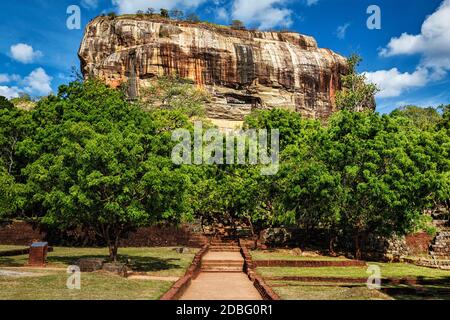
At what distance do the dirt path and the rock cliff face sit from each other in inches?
1874

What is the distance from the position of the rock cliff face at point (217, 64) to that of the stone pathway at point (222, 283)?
4559 cm

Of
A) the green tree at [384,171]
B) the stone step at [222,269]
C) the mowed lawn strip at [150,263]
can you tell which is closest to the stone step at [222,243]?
the mowed lawn strip at [150,263]

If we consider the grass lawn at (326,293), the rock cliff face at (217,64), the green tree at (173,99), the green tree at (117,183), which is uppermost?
the rock cliff face at (217,64)

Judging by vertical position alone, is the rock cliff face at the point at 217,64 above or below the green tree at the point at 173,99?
above

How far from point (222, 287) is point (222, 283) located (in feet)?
3.27

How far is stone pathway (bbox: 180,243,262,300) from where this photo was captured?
1205 cm

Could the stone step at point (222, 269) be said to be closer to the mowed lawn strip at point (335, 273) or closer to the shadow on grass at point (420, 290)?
the mowed lawn strip at point (335, 273)

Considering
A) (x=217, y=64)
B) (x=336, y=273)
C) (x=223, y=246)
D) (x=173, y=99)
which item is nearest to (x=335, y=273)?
(x=336, y=273)

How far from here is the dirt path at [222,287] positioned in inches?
470

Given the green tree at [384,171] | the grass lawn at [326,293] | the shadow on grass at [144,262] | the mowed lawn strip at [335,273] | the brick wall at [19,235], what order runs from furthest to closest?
the brick wall at [19,235], the green tree at [384,171], the shadow on grass at [144,262], the mowed lawn strip at [335,273], the grass lawn at [326,293]

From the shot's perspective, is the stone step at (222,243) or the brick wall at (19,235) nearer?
the stone step at (222,243)

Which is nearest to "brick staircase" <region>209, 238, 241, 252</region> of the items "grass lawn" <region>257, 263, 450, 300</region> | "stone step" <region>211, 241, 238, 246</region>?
"stone step" <region>211, 241, 238, 246</region>

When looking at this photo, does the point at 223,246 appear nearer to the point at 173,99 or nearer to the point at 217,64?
the point at 173,99
